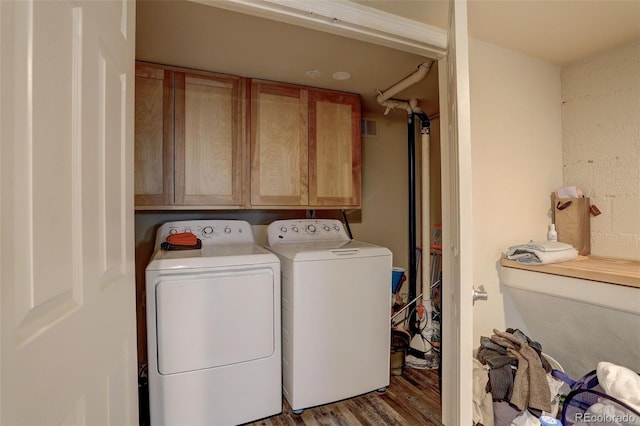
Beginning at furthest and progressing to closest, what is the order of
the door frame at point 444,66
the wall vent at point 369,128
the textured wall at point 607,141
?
the wall vent at point 369,128, the textured wall at point 607,141, the door frame at point 444,66

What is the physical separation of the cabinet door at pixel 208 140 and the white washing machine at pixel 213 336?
466 millimetres

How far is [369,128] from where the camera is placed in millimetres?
3291

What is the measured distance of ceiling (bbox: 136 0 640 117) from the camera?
153cm

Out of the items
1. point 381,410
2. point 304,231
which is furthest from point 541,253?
point 304,231

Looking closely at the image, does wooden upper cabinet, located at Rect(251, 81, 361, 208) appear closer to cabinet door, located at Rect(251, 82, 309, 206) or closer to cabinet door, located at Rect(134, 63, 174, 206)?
cabinet door, located at Rect(251, 82, 309, 206)

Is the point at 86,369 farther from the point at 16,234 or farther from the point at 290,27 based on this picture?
the point at 290,27

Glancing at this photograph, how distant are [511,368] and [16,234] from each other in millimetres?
1976

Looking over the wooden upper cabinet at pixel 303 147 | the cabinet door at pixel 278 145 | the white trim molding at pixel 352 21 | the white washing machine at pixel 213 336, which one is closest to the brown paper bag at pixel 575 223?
the white trim molding at pixel 352 21

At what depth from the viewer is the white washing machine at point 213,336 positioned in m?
1.67

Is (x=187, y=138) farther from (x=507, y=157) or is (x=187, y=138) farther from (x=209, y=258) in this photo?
(x=507, y=157)

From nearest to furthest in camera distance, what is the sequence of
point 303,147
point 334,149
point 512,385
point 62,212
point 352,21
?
point 62,212
point 352,21
point 512,385
point 303,147
point 334,149

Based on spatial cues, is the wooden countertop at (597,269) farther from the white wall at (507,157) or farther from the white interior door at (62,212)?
the white interior door at (62,212)

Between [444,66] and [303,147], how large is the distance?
45.0 inches

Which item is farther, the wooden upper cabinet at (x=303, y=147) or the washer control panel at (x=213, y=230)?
the wooden upper cabinet at (x=303, y=147)
